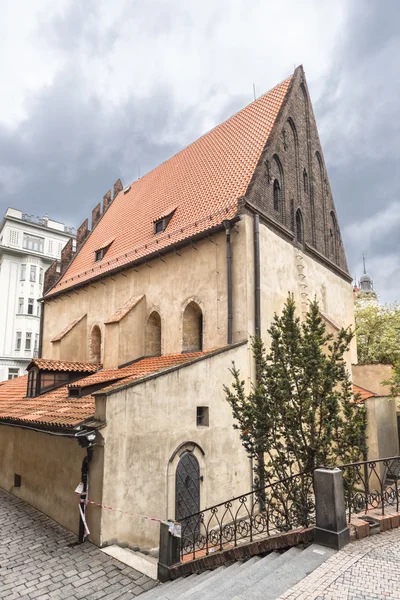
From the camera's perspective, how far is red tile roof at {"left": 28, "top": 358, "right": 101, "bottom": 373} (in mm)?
14078

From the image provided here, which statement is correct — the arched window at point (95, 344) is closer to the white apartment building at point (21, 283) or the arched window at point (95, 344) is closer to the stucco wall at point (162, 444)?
the stucco wall at point (162, 444)

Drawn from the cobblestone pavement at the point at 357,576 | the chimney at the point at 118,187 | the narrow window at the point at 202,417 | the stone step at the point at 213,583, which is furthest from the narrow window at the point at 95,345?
the cobblestone pavement at the point at 357,576

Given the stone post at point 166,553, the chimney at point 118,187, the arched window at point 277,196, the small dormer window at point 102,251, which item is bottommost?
the stone post at point 166,553

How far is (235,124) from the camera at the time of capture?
18.1 meters

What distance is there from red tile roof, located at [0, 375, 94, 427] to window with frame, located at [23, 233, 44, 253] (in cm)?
2700

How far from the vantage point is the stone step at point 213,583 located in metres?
5.55

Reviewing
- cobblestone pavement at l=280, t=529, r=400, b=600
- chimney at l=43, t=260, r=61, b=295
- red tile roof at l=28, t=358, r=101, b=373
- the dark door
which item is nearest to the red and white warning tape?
the dark door

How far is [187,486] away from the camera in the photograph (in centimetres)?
1002

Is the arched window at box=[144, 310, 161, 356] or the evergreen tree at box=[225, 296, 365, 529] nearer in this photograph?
the evergreen tree at box=[225, 296, 365, 529]

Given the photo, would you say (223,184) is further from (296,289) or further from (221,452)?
(221,452)

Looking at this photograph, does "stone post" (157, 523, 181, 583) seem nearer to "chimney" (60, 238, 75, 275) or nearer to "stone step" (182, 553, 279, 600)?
"stone step" (182, 553, 279, 600)

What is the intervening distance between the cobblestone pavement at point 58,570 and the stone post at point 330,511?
3.15m

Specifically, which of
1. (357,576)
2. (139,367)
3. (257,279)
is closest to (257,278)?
(257,279)

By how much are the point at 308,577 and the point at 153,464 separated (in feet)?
16.0
